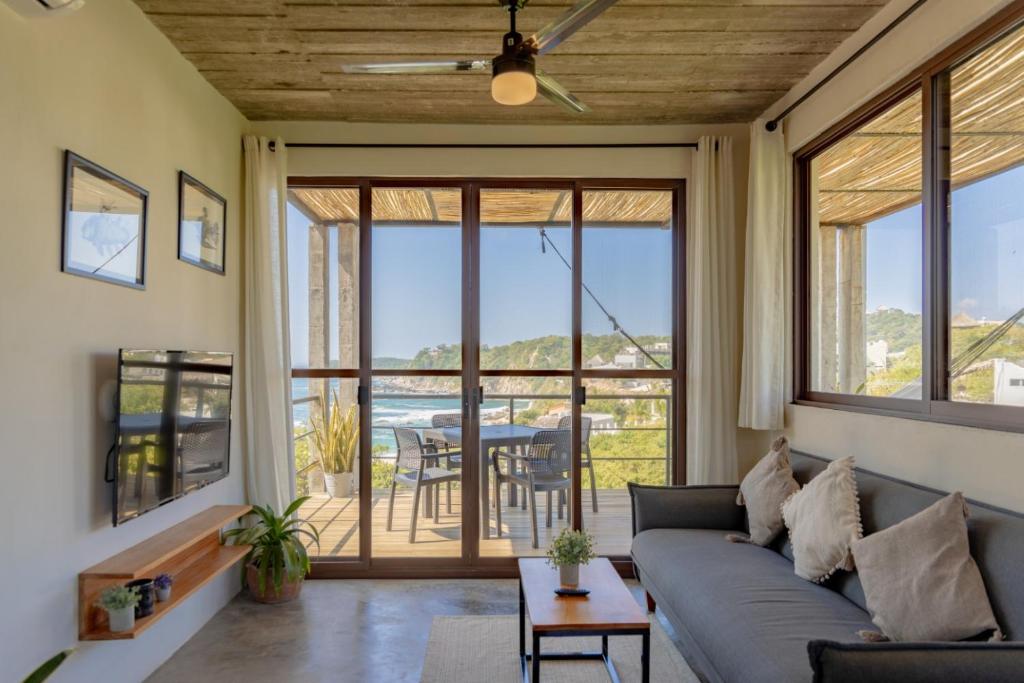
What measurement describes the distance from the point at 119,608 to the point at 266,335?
5.83ft

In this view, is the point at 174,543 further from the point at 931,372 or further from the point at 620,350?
the point at 931,372

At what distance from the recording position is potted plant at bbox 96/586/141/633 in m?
2.15

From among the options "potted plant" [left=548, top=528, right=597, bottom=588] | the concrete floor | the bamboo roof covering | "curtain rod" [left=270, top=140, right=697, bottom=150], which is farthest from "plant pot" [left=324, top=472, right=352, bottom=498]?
"curtain rod" [left=270, top=140, right=697, bottom=150]

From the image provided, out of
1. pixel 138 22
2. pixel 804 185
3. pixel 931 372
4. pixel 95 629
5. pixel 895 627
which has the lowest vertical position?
pixel 95 629

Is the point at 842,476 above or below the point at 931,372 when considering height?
below

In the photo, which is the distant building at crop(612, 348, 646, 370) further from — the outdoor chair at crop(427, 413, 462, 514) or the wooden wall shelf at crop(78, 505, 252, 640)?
the wooden wall shelf at crop(78, 505, 252, 640)

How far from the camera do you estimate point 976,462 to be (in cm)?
210

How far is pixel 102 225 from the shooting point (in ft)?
7.64

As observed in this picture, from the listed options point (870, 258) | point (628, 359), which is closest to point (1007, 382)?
point (870, 258)

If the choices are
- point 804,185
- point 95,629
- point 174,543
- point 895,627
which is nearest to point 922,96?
point 804,185

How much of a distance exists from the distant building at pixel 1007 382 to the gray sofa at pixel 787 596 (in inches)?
14.3

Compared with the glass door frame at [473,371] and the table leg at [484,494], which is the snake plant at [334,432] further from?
the table leg at [484,494]

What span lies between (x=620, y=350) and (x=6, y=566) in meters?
3.10

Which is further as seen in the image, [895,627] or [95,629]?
[95,629]
